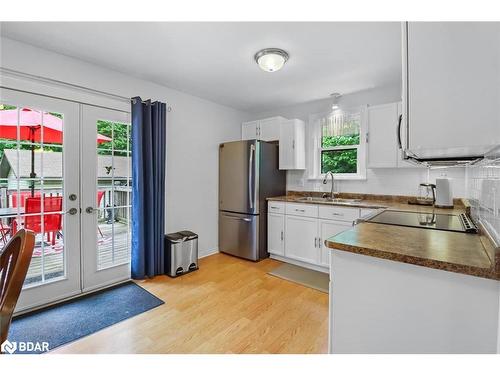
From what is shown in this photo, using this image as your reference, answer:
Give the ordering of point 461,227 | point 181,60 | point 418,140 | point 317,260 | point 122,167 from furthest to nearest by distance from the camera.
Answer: point 317,260 → point 122,167 → point 181,60 → point 461,227 → point 418,140

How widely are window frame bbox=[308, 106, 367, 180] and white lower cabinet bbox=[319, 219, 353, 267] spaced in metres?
0.86

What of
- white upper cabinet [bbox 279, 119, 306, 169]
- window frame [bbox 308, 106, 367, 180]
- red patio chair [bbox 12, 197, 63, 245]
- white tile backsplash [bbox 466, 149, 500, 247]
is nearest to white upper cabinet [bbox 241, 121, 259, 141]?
white upper cabinet [bbox 279, 119, 306, 169]

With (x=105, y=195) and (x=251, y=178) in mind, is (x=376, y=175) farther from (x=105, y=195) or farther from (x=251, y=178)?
(x=105, y=195)

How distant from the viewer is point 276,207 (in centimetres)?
343

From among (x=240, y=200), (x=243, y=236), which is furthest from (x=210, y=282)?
(x=240, y=200)

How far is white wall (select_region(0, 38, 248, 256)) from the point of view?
2.24 meters

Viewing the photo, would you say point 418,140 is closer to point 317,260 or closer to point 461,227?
point 461,227

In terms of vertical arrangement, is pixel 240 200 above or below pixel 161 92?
below

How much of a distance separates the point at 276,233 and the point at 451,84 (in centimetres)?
278

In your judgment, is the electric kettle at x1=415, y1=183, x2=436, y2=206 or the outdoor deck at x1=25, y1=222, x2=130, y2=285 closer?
the outdoor deck at x1=25, y1=222, x2=130, y2=285

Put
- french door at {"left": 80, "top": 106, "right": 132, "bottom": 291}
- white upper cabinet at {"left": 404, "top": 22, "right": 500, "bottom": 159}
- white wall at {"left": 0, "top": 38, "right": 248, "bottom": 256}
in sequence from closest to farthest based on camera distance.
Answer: white upper cabinet at {"left": 404, "top": 22, "right": 500, "bottom": 159} < white wall at {"left": 0, "top": 38, "right": 248, "bottom": 256} < french door at {"left": 80, "top": 106, "right": 132, "bottom": 291}

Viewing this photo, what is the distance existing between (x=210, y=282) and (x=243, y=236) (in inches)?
Result: 35.9

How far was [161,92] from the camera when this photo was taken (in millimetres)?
3031

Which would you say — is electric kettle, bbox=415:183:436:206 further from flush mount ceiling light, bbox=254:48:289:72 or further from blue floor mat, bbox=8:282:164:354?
blue floor mat, bbox=8:282:164:354
